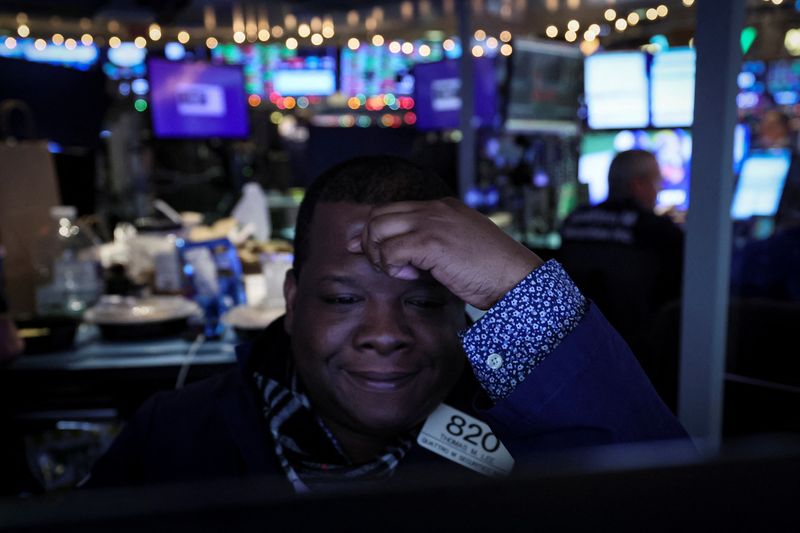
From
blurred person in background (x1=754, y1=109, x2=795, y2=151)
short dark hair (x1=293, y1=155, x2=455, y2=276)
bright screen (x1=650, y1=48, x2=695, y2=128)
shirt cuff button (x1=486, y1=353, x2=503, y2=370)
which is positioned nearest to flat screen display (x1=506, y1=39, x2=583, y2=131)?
bright screen (x1=650, y1=48, x2=695, y2=128)

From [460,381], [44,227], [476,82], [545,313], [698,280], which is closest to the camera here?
[545,313]

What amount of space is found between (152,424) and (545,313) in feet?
2.56

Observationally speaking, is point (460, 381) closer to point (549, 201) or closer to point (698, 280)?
point (698, 280)

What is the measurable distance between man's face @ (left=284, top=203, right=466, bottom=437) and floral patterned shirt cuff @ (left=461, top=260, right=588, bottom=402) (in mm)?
237

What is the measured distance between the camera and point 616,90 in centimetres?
411

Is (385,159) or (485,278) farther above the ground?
(385,159)

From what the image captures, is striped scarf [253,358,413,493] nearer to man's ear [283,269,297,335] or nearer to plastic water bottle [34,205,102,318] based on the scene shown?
man's ear [283,269,297,335]

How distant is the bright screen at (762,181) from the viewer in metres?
3.39

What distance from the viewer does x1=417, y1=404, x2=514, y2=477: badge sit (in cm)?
102

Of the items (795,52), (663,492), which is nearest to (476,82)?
(795,52)

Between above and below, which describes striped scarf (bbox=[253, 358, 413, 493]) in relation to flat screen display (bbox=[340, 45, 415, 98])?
below

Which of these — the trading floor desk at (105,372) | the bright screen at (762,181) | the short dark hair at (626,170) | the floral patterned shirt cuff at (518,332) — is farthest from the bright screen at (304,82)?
the floral patterned shirt cuff at (518,332)

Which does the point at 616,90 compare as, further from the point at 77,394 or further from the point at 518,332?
the point at 518,332

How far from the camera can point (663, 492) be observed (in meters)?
0.20
